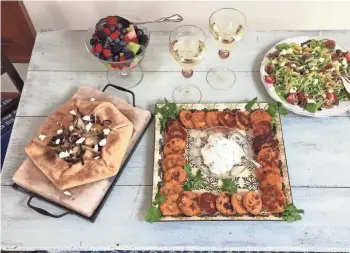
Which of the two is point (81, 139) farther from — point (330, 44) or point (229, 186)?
point (330, 44)

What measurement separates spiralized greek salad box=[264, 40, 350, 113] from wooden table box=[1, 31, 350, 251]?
64mm

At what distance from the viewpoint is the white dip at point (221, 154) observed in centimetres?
139

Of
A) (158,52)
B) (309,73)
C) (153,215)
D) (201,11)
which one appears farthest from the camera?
(201,11)

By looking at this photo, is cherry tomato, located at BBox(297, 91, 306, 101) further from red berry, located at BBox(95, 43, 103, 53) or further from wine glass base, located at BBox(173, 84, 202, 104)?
red berry, located at BBox(95, 43, 103, 53)

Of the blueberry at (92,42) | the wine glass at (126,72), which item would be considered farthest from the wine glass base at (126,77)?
the blueberry at (92,42)

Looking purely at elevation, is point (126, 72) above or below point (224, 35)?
below

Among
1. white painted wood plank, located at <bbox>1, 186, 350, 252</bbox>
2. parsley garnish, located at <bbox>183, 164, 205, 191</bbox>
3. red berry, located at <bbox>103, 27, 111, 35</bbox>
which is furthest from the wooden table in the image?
red berry, located at <bbox>103, 27, 111, 35</bbox>

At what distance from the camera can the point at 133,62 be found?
1492 millimetres

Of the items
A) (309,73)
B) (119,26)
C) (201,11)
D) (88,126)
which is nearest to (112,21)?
Result: (119,26)

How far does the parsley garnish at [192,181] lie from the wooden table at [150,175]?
0.11 metres

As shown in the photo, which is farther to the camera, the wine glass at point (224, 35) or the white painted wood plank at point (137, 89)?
the white painted wood plank at point (137, 89)

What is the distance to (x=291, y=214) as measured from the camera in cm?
132

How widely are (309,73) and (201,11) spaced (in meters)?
0.54

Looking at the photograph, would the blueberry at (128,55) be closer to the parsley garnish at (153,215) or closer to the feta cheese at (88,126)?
the feta cheese at (88,126)
